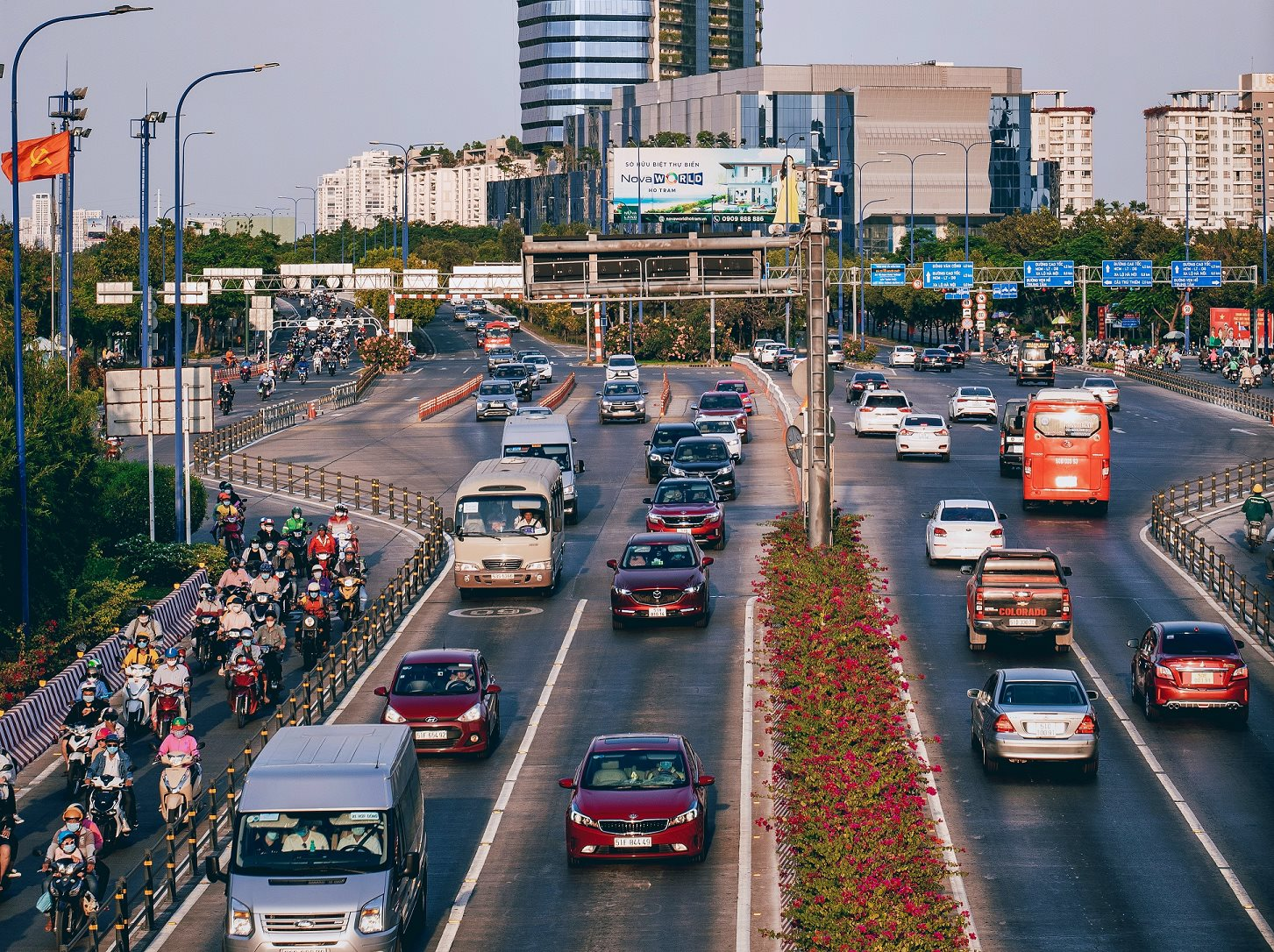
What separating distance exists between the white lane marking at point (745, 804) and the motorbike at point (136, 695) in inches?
354

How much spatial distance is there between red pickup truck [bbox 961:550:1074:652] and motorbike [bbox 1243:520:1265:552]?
47.5 feet

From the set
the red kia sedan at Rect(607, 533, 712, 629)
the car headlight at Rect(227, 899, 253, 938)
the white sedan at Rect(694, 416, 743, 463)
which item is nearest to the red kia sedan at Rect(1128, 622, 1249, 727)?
the red kia sedan at Rect(607, 533, 712, 629)

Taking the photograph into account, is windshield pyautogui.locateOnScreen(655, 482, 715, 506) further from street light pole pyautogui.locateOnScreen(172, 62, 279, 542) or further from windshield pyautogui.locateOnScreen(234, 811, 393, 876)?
windshield pyautogui.locateOnScreen(234, 811, 393, 876)

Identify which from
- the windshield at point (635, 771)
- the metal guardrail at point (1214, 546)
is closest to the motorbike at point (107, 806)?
the windshield at point (635, 771)

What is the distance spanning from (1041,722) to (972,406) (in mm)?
50302

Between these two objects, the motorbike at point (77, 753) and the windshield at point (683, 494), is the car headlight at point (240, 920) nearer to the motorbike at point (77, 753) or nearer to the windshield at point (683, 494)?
the motorbike at point (77, 753)

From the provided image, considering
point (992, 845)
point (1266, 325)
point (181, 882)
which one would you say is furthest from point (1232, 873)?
point (1266, 325)

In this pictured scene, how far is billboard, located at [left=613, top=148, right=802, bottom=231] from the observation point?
148 m

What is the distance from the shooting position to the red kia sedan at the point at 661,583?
117ft

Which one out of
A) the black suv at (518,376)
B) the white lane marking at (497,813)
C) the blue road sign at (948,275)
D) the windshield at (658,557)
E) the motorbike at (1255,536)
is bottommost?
the white lane marking at (497,813)

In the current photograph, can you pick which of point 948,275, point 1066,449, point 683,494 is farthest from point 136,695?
point 948,275

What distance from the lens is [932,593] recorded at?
39.5 metres

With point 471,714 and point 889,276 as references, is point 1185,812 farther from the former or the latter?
point 889,276

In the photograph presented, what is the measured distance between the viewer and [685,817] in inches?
849
